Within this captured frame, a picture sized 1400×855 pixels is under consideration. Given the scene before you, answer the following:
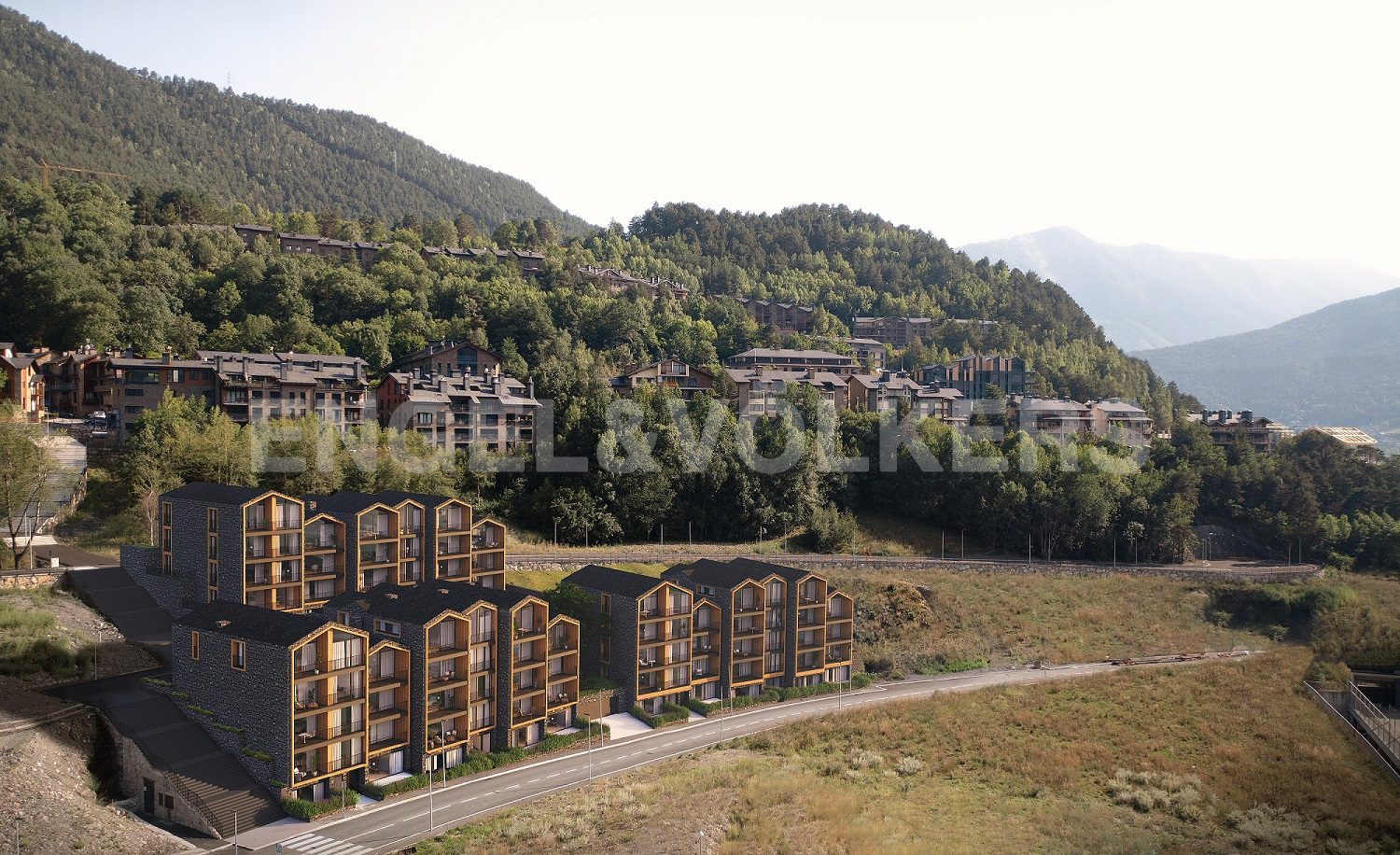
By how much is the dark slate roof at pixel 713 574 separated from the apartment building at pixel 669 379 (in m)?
26.8

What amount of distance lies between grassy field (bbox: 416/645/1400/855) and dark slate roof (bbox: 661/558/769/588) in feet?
21.3

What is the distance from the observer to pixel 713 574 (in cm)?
3859

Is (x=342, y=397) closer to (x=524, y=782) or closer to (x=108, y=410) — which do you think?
(x=108, y=410)

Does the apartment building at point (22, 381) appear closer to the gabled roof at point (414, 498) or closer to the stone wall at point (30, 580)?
the stone wall at point (30, 580)

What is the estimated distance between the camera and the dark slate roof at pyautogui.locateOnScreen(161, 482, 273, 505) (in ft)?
107

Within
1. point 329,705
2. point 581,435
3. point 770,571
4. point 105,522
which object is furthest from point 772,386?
point 329,705

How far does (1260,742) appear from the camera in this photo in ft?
86.8

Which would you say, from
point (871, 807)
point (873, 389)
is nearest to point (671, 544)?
point (873, 389)

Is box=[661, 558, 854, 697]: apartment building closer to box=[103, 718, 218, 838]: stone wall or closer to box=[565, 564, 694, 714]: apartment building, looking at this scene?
box=[565, 564, 694, 714]: apartment building

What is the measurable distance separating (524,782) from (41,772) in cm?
1210

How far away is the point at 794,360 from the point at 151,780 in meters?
57.7

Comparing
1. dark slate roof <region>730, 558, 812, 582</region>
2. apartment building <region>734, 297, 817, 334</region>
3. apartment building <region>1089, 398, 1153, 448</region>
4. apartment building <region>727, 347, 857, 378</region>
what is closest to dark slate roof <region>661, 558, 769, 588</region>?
dark slate roof <region>730, 558, 812, 582</region>

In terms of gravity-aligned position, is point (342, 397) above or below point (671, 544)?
above

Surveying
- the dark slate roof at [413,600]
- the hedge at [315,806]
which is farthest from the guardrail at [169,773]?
the dark slate roof at [413,600]
